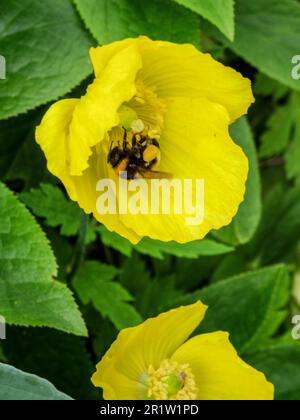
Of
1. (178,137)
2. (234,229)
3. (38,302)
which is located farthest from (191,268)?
(38,302)

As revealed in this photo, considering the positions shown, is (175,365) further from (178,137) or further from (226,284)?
(178,137)

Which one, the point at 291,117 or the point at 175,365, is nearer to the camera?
the point at 175,365

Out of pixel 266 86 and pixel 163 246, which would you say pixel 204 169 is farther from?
pixel 266 86

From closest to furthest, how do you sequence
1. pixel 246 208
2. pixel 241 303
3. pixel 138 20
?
pixel 138 20
pixel 241 303
pixel 246 208

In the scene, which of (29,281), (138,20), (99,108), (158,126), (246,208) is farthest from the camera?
(246,208)

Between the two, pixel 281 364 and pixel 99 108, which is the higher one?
pixel 99 108

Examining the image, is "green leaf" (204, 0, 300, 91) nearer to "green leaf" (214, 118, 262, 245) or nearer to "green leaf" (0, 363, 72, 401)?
"green leaf" (214, 118, 262, 245)

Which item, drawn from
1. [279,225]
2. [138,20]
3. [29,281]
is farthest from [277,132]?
[29,281]

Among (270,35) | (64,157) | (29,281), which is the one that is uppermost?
(64,157)
